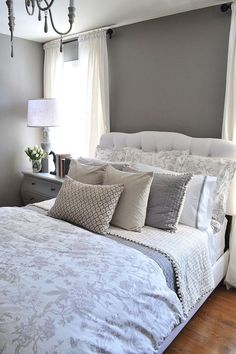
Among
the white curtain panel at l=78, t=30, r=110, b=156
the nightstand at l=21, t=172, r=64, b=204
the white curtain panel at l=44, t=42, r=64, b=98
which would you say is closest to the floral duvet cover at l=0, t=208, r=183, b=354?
the nightstand at l=21, t=172, r=64, b=204

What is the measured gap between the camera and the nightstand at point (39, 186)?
3246mm

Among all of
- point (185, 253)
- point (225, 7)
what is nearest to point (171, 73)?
point (225, 7)

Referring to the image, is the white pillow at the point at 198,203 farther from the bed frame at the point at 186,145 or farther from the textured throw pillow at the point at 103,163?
the textured throw pillow at the point at 103,163

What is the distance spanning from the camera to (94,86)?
3.26 metres

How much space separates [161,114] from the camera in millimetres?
2900

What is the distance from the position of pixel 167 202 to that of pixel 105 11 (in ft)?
5.95

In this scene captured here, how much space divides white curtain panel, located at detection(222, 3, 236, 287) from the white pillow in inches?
17.9

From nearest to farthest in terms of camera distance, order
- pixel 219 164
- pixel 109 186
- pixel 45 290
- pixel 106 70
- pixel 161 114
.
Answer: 1. pixel 45 290
2. pixel 109 186
3. pixel 219 164
4. pixel 161 114
5. pixel 106 70

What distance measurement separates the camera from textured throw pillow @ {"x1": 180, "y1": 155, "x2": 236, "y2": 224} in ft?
7.25

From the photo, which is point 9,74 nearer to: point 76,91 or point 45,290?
point 76,91

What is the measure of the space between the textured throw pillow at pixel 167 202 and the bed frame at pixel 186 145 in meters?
0.52

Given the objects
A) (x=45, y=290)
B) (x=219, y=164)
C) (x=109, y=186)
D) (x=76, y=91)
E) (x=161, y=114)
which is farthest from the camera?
(x=76, y=91)

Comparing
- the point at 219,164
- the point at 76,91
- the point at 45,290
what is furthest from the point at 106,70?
the point at 45,290

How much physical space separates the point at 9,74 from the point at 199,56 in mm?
2232
